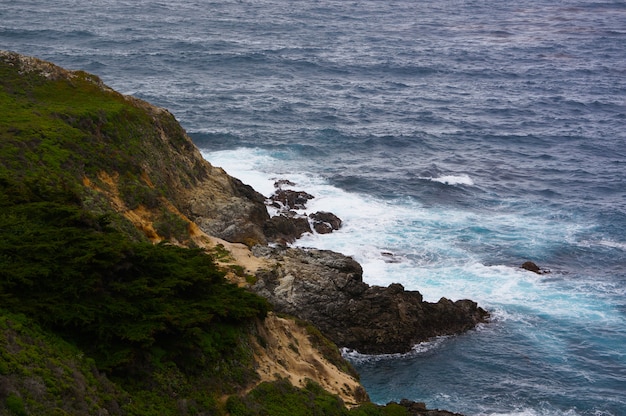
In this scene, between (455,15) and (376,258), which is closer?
(376,258)

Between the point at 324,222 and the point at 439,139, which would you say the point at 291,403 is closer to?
the point at 324,222

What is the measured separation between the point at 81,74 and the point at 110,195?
43.8ft

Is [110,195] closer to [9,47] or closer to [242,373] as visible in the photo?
[242,373]

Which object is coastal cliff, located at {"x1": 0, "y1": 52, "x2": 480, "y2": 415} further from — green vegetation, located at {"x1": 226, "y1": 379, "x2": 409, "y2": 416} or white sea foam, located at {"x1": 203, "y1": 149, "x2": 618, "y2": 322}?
white sea foam, located at {"x1": 203, "y1": 149, "x2": 618, "y2": 322}

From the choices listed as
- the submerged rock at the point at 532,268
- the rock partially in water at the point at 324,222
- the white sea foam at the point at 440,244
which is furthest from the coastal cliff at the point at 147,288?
the submerged rock at the point at 532,268

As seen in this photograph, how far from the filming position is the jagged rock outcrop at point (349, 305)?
41438 mm

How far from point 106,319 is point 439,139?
61661mm

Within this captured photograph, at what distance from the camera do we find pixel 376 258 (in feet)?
174

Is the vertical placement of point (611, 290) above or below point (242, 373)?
below

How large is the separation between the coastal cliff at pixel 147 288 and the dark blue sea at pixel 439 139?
488 centimetres

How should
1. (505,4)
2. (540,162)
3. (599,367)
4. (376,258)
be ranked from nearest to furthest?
(599,367) → (376,258) → (540,162) → (505,4)

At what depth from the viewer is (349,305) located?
42781mm

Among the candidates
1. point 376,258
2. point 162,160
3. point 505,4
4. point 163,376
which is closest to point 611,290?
point 376,258

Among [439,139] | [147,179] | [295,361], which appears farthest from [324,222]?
[439,139]
